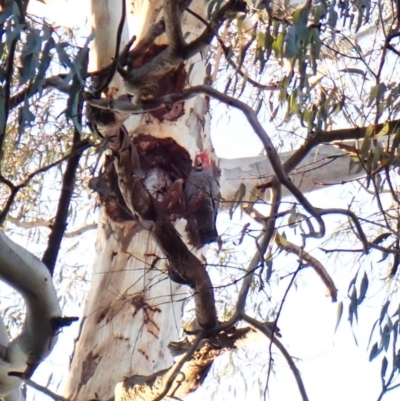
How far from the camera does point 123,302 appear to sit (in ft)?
6.46

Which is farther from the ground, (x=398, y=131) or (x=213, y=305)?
(x=398, y=131)

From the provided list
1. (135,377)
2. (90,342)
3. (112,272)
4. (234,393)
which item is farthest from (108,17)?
(234,393)

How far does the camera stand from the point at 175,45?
1474 mm

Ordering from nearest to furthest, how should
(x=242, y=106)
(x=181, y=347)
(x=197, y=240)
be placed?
(x=242, y=106)
(x=181, y=347)
(x=197, y=240)

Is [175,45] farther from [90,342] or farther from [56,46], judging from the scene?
[90,342]

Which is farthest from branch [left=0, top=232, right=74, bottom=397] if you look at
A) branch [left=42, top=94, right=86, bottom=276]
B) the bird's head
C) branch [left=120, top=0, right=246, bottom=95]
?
the bird's head

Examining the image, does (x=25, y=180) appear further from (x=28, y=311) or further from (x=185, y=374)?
(x=185, y=374)

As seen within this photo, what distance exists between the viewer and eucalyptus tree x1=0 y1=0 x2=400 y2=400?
1.34m

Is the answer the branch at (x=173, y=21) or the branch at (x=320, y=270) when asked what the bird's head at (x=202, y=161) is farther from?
the branch at (x=173, y=21)

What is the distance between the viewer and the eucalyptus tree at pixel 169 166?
1343 millimetres

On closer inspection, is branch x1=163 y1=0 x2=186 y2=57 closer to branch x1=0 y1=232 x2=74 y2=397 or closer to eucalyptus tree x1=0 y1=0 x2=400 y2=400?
eucalyptus tree x1=0 y1=0 x2=400 y2=400

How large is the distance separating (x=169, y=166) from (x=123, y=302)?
428 millimetres

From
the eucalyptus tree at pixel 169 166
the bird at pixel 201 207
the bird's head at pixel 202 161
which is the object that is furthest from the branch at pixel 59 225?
the bird's head at pixel 202 161

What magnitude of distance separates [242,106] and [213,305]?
16.9 inches
